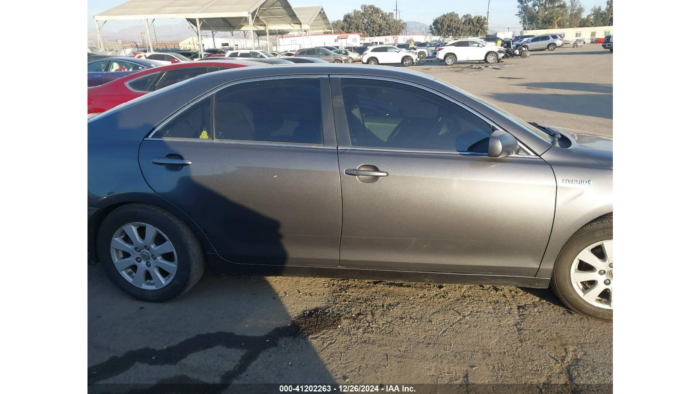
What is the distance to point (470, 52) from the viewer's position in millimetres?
34812

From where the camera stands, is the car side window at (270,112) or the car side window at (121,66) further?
the car side window at (121,66)

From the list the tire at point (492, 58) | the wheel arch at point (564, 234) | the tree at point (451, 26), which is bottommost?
the wheel arch at point (564, 234)

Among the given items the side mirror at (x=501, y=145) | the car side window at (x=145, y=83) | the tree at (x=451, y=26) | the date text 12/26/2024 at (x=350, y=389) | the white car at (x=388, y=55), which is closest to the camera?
the date text 12/26/2024 at (x=350, y=389)

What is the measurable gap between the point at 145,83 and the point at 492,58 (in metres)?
32.2

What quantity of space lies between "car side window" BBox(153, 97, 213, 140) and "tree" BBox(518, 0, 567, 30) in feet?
350

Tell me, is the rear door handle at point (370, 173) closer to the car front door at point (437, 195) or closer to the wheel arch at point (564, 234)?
the car front door at point (437, 195)

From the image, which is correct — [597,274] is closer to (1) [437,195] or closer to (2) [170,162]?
(1) [437,195]

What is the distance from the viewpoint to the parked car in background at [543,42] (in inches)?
1898

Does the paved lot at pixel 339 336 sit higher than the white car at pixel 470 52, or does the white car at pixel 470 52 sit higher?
the white car at pixel 470 52

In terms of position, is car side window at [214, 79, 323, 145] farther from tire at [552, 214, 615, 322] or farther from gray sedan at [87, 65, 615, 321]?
tire at [552, 214, 615, 322]

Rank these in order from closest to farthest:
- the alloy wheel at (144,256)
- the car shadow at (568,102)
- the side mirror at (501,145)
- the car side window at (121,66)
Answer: the side mirror at (501,145)
the alloy wheel at (144,256)
the car shadow at (568,102)
the car side window at (121,66)

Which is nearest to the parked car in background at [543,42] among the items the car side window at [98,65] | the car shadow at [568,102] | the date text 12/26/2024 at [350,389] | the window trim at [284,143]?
the car shadow at [568,102]
